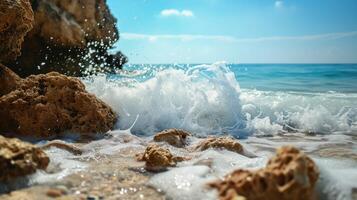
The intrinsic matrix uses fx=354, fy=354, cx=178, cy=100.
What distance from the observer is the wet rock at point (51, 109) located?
439 cm

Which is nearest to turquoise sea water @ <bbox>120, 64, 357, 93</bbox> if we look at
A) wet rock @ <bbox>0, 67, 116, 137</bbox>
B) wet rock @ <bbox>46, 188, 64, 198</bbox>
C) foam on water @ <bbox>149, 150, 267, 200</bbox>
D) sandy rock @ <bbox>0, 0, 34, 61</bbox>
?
wet rock @ <bbox>0, 67, 116, 137</bbox>

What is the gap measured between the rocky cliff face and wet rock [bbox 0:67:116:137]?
24.0ft

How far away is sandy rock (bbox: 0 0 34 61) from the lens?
15.5 feet

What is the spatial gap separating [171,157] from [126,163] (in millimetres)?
424

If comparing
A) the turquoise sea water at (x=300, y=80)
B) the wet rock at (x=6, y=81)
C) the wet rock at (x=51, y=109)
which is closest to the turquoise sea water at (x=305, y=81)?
the turquoise sea water at (x=300, y=80)

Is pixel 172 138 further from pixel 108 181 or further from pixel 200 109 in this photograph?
pixel 200 109

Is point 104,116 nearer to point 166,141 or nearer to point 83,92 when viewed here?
point 83,92

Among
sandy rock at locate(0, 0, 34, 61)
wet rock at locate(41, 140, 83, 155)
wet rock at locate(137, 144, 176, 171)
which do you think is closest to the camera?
wet rock at locate(137, 144, 176, 171)

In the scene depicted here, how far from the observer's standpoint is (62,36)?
569 inches

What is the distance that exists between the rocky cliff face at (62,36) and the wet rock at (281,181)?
10.7 m

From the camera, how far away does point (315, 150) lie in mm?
4285

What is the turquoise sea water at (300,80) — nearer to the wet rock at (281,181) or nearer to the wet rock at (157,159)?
the wet rock at (157,159)

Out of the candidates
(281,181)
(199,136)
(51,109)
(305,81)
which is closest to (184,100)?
(199,136)

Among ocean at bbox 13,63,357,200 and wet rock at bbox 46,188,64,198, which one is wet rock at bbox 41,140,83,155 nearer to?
ocean at bbox 13,63,357,200
